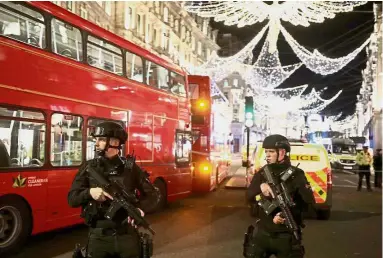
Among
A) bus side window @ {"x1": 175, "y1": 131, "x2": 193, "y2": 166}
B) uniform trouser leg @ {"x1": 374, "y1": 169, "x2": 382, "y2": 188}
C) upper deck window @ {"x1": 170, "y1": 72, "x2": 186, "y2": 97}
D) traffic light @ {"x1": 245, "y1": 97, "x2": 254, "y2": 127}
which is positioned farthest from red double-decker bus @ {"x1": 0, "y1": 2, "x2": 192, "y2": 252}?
uniform trouser leg @ {"x1": 374, "y1": 169, "x2": 382, "y2": 188}

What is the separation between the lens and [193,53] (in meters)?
57.9

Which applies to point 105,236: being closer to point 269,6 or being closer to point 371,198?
point 269,6

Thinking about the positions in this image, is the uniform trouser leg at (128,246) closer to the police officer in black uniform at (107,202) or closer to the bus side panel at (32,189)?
the police officer in black uniform at (107,202)

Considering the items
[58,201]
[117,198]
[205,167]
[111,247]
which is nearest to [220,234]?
[58,201]

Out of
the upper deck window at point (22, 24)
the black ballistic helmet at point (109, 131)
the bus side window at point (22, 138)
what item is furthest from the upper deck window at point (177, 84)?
the black ballistic helmet at point (109, 131)

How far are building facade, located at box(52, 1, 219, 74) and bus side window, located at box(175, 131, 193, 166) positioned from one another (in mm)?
14403

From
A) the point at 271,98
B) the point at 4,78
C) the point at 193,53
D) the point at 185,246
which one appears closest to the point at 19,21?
the point at 4,78

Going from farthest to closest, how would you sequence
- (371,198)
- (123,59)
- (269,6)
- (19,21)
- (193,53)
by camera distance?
(193,53) → (371,198) → (269,6) → (123,59) → (19,21)

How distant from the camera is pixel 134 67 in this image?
1052cm

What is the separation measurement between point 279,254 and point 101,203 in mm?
1683

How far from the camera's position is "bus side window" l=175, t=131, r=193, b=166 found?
12.8m

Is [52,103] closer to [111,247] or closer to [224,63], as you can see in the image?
[111,247]

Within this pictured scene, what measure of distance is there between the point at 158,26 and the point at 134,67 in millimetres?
33392

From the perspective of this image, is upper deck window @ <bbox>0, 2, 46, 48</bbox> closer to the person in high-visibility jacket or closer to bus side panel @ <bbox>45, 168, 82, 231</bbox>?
bus side panel @ <bbox>45, 168, 82, 231</bbox>
